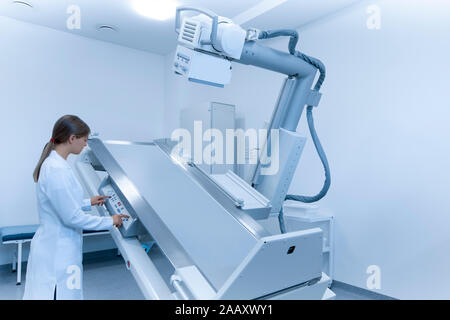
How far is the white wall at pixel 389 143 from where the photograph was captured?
2.25 m

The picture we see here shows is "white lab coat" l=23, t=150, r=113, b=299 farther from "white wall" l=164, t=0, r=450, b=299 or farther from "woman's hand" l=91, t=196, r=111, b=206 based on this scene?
"white wall" l=164, t=0, r=450, b=299

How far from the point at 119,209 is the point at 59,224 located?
27 centimetres

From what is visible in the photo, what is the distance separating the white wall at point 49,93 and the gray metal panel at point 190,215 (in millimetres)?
2256

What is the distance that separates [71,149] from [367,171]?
236 cm

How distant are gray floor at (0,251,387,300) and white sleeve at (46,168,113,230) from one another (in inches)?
59.4

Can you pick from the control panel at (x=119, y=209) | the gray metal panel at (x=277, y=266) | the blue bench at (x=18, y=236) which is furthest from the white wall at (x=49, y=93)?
the gray metal panel at (x=277, y=266)

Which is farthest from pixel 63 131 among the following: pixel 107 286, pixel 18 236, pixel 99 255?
pixel 99 255

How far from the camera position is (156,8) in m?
3.12

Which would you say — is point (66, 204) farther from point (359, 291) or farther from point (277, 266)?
point (359, 291)

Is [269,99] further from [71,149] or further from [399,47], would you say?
[71,149]

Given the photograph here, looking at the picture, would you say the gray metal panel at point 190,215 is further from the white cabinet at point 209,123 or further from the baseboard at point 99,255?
the baseboard at point 99,255

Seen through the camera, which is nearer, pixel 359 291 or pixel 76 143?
pixel 76 143

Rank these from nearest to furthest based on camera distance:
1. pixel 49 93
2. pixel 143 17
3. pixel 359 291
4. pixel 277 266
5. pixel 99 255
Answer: pixel 277 266 → pixel 359 291 → pixel 143 17 → pixel 49 93 → pixel 99 255

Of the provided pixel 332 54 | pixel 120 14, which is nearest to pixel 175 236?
pixel 332 54
